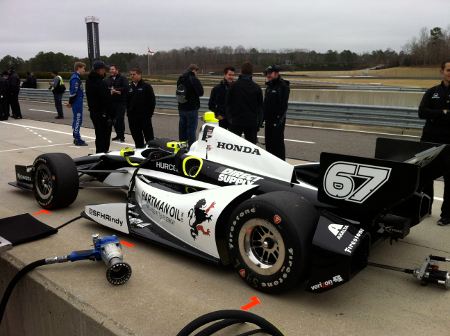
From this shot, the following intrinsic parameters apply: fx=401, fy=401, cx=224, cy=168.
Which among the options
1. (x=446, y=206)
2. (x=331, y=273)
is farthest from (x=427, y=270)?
(x=446, y=206)

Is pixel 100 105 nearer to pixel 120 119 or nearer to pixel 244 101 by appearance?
pixel 120 119

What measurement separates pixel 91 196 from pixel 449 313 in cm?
445

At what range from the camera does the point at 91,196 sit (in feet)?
18.3

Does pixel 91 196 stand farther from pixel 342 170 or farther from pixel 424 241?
pixel 424 241

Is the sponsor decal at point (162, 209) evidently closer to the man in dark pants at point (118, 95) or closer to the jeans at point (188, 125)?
the jeans at point (188, 125)

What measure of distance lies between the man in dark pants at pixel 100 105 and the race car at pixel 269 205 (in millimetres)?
2962

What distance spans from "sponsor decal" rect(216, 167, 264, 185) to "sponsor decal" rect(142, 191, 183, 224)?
1.94 ft

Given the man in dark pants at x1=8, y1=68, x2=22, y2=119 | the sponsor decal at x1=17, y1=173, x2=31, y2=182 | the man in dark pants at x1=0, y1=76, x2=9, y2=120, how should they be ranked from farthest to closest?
the man in dark pants at x1=8, y1=68, x2=22, y2=119
the man in dark pants at x1=0, y1=76, x2=9, y2=120
the sponsor decal at x1=17, y1=173, x2=31, y2=182

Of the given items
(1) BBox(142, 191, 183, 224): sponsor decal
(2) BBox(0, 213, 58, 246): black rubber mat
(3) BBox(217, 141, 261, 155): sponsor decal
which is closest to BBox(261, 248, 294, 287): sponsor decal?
(1) BBox(142, 191, 183, 224): sponsor decal

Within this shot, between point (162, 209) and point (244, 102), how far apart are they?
3574 mm

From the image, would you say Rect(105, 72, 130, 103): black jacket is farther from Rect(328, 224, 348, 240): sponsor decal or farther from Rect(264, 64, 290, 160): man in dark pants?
Rect(328, 224, 348, 240): sponsor decal

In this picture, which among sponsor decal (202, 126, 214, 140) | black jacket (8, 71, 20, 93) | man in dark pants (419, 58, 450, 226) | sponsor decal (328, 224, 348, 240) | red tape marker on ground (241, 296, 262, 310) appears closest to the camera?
sponsor decal (328, 224, 348, 240)

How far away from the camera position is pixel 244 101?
6.92m

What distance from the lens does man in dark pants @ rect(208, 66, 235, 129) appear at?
8.37 metres
